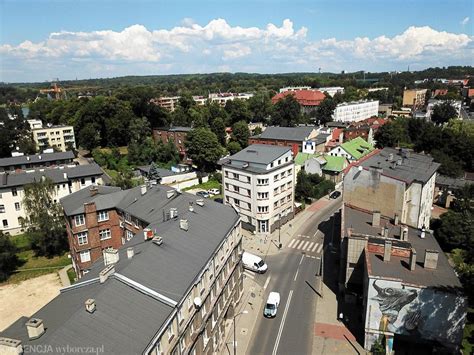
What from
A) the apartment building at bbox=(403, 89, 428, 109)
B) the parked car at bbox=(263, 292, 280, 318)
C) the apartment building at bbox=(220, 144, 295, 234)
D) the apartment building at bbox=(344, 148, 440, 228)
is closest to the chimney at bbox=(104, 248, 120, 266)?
the parked car at bbox=(263, 292, 280, 318)

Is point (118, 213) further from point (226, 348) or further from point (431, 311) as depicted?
point (431, 311)

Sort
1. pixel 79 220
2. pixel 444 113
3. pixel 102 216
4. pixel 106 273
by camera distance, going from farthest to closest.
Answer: pixel 444 113, pixel 102 216, pixel 79 220, pixel 106 273

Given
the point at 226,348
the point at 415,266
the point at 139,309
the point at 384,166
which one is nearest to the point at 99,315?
the point at 139,309

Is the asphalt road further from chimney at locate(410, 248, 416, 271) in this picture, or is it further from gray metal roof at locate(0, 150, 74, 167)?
gray metal roof at locate(0, 150, 74, 167)

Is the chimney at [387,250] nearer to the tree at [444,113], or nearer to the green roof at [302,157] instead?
the green roof at [302,157]

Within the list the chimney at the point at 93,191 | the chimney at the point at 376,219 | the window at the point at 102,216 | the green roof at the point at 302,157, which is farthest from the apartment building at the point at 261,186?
the green roof at the point at 302,157

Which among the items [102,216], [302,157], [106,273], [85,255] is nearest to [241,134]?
[302,157]

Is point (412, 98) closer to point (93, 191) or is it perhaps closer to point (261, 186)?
point (261, 186)
